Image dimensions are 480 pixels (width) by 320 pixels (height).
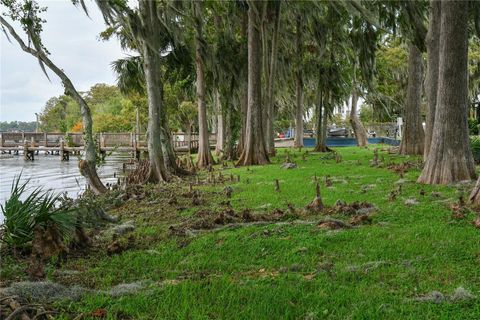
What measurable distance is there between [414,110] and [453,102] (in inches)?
283

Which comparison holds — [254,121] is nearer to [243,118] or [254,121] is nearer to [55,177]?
[243,118]

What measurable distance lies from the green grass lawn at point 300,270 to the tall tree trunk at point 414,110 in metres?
8.93

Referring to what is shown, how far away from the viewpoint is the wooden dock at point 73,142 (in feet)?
106

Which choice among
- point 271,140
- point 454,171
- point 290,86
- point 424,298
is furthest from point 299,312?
point 290,86

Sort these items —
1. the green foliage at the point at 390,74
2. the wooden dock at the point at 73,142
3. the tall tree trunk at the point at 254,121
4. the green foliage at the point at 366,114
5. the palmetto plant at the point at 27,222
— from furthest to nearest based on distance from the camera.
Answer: the green foliage at the point at 366,114 < the wooden dock at the point at 73,142 < the green foliage at the point at 390,74 < the tall tree trunk at the point at 254,121 < the palmetto plant at the point at 27,222

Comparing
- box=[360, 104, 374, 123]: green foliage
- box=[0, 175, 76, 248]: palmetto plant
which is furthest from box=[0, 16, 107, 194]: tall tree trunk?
box=[360, 104, 374, 123]: green foliage

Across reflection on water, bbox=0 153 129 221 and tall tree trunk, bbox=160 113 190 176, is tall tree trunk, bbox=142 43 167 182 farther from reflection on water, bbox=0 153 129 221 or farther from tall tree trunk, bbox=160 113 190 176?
reflection on water, bbox=0 153 129 221

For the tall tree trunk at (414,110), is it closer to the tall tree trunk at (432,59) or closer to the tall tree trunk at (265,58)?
the tall tree trunk at (432,59)

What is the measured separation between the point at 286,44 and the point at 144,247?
1856 cm

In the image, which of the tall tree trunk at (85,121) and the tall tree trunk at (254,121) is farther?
the tall tree trunk at (254,121)

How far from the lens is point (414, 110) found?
15.2m

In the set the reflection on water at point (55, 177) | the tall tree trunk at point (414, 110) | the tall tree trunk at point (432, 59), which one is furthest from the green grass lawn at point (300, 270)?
the tall tree trunk at point (414, 110)

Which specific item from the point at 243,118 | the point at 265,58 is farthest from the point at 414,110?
the point at 243,118

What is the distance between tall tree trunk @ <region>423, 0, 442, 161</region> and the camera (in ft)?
35.2
